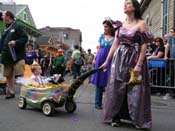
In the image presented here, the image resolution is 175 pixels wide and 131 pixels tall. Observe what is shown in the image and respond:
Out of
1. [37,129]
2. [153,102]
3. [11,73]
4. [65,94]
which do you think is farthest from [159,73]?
[37,129]

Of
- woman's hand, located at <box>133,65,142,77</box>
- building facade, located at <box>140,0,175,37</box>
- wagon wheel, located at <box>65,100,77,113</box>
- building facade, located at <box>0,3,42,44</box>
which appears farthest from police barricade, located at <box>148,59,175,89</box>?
building facade, located at <box>0,3,42,44</box>

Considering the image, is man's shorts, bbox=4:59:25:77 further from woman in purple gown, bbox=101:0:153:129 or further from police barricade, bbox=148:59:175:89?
police barricade, bbox=148:59:175:89

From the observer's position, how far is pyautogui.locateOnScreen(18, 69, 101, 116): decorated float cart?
7.68 meters

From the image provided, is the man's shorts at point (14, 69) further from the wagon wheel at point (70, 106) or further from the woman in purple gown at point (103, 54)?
the wagon wheel at point (70, 106)

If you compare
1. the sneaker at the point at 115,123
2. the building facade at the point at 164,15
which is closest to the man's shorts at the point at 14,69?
the sneaker at the point at 115,123

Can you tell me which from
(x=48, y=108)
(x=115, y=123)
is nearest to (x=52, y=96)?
(x=48, y=108)

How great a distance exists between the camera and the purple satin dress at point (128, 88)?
22.0 feet

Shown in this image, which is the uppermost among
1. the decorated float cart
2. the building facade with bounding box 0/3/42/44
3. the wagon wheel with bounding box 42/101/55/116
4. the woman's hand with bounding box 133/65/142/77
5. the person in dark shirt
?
the building facade with bounding box 0/3/42/44

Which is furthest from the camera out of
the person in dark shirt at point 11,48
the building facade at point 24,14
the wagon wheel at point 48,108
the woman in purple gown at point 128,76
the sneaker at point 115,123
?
the building facade at point 24,14

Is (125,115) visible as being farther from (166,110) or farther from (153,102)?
(153,102)

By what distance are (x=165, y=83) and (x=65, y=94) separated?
5.51 metres

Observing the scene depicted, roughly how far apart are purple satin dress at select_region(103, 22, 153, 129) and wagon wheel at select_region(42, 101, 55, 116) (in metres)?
1.11

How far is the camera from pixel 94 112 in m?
8.32

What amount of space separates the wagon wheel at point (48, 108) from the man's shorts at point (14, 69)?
2.45m
